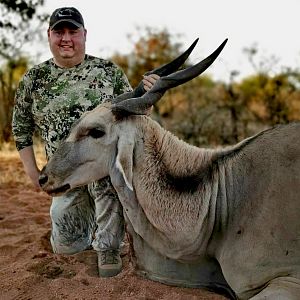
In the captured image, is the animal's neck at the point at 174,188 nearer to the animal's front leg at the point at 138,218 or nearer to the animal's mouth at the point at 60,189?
the animal's front leg at the point at 138,218

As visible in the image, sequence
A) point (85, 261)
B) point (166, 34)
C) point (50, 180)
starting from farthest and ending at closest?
point (166, 34), point (85, 261), point (50, 180)

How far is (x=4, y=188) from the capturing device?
28.9 ft

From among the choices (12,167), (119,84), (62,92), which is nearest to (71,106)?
(62,92)

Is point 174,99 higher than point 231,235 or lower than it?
higher

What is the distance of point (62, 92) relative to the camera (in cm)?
529

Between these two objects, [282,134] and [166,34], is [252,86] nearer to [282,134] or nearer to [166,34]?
[166,34]

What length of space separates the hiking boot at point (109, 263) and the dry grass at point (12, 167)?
4.29m

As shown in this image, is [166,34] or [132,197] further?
[166,34]

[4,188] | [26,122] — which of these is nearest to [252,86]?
[4,188]

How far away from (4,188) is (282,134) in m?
5.61

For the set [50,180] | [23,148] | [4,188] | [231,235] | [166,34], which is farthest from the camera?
[166,34]

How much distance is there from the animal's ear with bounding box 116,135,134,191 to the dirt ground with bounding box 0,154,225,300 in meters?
0.93

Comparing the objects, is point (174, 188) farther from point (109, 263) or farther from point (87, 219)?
point (87, 219)

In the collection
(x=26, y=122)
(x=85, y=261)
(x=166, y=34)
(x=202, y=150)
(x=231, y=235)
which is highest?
(x=166, y=34)
